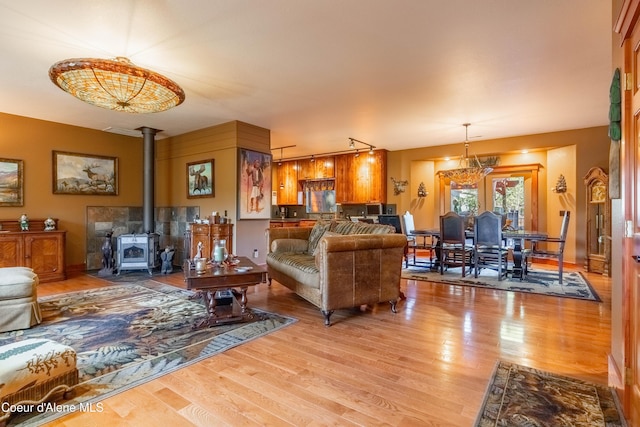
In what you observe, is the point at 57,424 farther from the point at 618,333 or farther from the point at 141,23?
the point at 618,333

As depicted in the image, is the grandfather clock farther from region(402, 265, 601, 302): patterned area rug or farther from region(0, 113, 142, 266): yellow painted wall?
region(0, 113, 142, 266): yellow painted wall

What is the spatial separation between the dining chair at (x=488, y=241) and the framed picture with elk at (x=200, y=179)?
15.4ft

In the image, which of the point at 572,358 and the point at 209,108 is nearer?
the point at 572,358

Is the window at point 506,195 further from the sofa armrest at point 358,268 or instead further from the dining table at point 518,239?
the sofa armrest at point 358,268

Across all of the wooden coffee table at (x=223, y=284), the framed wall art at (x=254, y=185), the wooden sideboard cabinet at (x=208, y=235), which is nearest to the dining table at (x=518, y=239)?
the framed wall art at (x=254, y=185)

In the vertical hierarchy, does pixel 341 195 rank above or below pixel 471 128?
below

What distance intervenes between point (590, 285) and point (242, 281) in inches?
199

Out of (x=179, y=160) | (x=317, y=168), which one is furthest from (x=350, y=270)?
(x=317, y=168)

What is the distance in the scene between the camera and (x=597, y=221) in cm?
588

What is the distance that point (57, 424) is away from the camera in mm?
1624

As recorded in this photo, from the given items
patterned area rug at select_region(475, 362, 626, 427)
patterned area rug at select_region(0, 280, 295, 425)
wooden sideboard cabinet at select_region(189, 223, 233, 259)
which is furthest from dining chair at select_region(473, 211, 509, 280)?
wooden sideboard cabinet at select_region(189, 223, 233, 259)

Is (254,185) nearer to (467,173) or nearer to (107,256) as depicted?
(107,256)

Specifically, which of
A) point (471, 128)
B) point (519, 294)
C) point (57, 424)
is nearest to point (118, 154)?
point (57, 424)

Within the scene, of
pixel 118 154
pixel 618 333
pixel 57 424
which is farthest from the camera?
pixel 118 154
